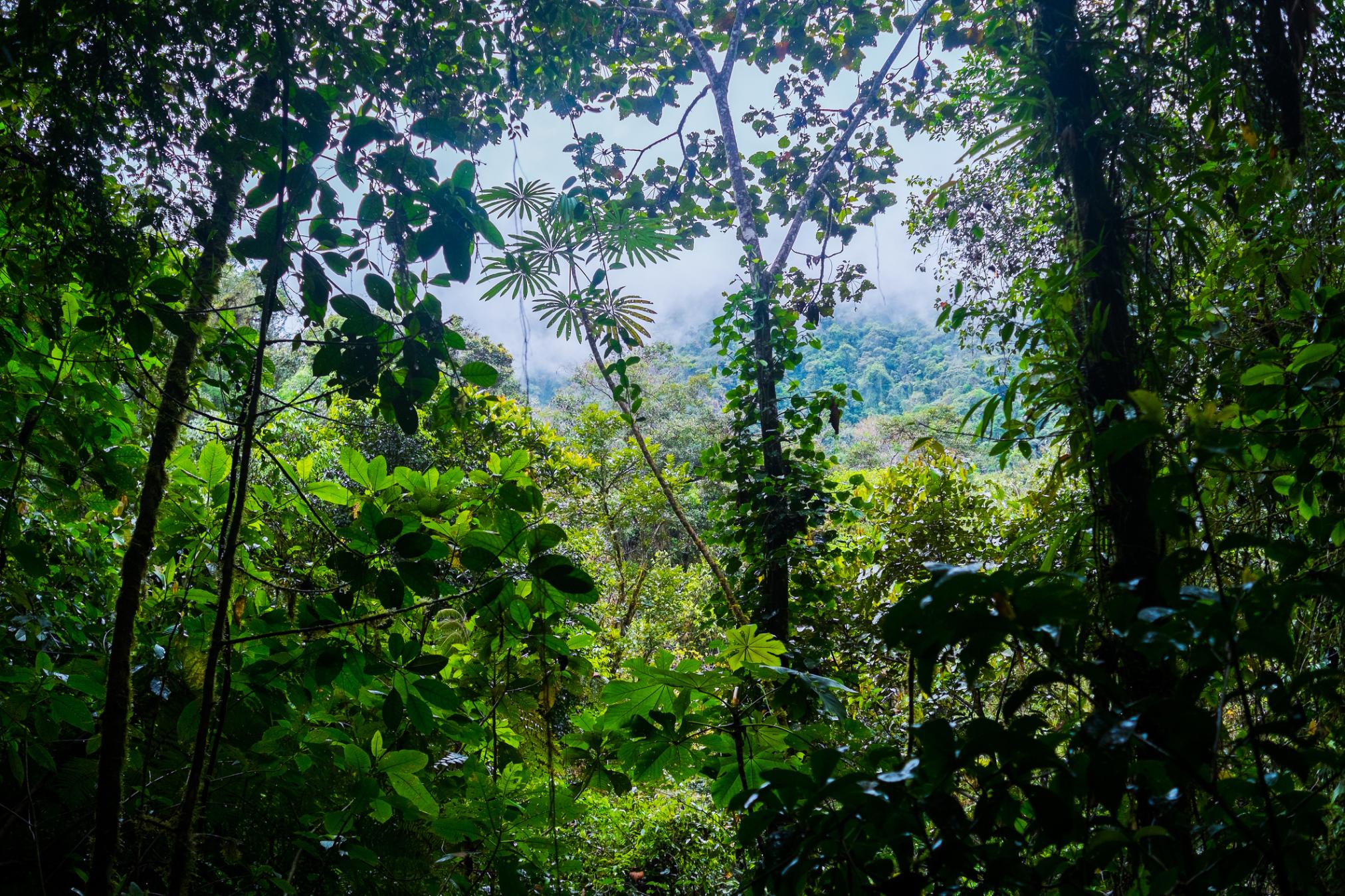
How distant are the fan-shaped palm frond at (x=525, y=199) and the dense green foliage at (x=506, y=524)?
442 millimetres

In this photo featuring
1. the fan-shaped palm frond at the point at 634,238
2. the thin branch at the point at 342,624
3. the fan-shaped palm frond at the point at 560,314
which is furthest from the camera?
the fan-shaped palm frond at the point at 560,314

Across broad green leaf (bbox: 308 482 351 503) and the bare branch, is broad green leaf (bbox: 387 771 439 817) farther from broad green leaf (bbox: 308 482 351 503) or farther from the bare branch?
the bare branch

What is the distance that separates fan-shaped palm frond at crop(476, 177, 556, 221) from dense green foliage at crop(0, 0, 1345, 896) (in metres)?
0.44

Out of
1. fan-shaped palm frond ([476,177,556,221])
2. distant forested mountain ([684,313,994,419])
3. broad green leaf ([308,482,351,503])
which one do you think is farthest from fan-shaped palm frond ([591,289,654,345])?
distant forested mountain ([684,313,994,419])

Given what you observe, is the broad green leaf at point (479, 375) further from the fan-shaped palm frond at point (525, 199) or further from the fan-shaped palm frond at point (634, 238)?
the fan-shaped palm frond at point (525, 199)

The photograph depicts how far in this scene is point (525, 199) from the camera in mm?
2326

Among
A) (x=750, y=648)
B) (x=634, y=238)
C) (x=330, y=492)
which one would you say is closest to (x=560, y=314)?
(x=634, y=238)

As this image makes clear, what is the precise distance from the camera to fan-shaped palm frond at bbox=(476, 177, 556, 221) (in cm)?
232

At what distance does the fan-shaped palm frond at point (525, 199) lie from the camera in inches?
91.4

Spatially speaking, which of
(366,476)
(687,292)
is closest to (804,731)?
(366,476)

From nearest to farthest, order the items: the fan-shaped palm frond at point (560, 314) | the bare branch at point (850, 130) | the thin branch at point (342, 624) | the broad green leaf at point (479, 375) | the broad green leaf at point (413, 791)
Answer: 1. the thin branch at point (342, 624)
2. the broad green leaf at point (479, 375)
3. the broad green leaf at point (413, 791)
4. the fan-shaped palm frond at point (560, 314)
5. the bare branch at point (850, 130)

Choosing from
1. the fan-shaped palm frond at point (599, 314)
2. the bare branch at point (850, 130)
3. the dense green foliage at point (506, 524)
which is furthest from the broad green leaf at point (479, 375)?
the bare branch at point (850, 130)

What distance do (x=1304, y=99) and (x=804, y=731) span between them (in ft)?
4.64

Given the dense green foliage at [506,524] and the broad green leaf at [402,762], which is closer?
the dense green foliage at [506,524]
